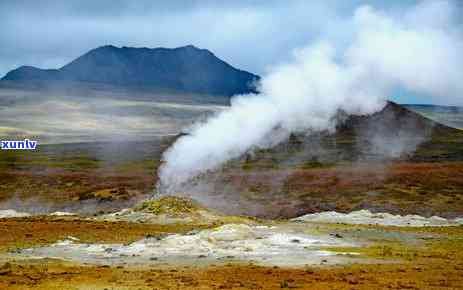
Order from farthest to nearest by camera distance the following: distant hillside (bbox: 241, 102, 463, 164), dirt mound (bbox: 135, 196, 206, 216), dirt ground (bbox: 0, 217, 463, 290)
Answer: distant hillside (bbox: 241, 102, 463, 164) → dirt mound (bbox: 135, 196, 206, 216) → dirt ground (bbox: 0, 217, 463, 290)

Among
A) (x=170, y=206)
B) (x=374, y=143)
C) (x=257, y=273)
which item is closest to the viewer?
(x=257, y=273)

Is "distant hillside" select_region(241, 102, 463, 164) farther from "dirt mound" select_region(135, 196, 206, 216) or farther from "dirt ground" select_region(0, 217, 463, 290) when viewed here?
"dirt ground" select_region(0, 217, 463, 290)

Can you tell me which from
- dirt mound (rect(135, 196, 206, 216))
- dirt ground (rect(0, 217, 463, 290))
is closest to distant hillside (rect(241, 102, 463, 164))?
dirt mound (rect(135, 196, 206, 216))

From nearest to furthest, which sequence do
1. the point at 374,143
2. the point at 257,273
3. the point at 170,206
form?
the point at 257,273
the point at 170,206
the point at 374,143

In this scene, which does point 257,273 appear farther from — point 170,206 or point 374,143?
point 374,143

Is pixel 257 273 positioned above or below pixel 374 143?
below

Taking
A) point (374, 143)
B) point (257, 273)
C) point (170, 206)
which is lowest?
point (170, 206)

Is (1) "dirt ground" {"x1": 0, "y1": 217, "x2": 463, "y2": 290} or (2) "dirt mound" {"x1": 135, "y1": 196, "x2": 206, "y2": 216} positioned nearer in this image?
(1) "dirt ground" {"x1": 0, "y1": 217, "x2": 463, "y2": 290}

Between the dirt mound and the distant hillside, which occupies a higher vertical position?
A: the distant hillside

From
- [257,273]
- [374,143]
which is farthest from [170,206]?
[374,143]

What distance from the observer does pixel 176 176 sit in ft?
247

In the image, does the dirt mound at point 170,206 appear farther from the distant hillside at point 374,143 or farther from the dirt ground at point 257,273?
the distant hillside at point 374,143

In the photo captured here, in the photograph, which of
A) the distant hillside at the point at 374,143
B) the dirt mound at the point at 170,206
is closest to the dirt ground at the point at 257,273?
the dirt mound at the point at 170,206

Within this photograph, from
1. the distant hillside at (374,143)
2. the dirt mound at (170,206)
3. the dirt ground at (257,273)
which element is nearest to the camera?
the dirt ground at (257,273)
